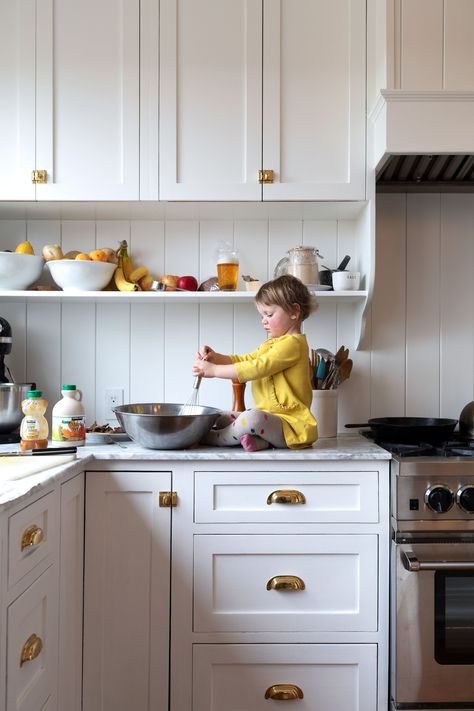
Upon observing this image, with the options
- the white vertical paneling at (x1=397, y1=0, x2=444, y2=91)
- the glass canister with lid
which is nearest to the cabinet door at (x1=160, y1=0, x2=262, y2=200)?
the glass canister with lid

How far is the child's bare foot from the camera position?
176cm

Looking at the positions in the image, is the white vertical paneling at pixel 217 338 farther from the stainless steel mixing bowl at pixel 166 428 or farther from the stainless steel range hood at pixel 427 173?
the stainless steel range hood at pixel 427 173

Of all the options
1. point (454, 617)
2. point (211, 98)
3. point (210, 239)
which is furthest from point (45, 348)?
point (454, 617)

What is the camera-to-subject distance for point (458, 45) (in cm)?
191

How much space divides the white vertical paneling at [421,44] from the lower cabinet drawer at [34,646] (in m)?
1.78

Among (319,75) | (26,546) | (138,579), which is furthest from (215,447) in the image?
(319,75)

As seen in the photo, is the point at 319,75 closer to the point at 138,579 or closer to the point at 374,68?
the point at 374,68

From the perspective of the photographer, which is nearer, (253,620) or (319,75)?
(253,620)

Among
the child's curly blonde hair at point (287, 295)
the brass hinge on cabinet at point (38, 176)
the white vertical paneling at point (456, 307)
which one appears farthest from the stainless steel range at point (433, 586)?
the brass hinge on cabinet at point (38, 176)

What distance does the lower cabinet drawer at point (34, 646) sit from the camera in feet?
3.82

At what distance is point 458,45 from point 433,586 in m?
1.66

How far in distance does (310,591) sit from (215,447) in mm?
502

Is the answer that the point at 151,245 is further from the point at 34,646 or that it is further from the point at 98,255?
the point at 34,646

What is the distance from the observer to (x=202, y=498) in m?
1.73
